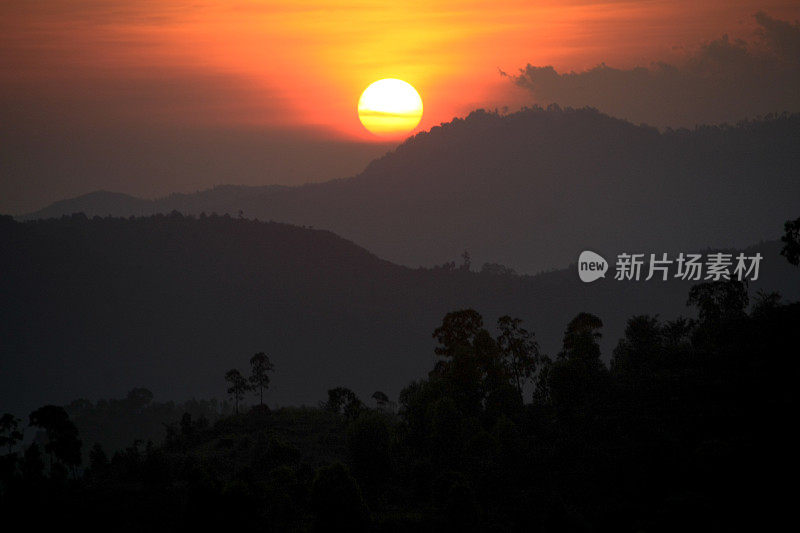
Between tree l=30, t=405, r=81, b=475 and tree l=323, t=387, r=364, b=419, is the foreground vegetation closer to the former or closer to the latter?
tree l=30, t=405, r=81, b=475

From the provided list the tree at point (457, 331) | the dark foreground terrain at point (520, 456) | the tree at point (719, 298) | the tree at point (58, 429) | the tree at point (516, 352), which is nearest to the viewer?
the dark foreground terrain at point (520, 456)

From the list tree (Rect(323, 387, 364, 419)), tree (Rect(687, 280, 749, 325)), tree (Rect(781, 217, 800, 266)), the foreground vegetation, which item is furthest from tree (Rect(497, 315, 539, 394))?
tree (Rect(781, 217, 800, 266))

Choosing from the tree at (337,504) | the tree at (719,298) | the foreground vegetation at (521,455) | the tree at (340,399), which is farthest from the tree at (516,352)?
the tree at (337,504)

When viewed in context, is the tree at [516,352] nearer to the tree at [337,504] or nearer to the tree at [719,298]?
the tree at [719,298]

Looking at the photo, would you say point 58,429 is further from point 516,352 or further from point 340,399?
point 516,352

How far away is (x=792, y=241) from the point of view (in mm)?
73062

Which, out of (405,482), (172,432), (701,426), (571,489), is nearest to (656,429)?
(701,426)

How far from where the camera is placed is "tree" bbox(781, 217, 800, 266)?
72.5 m

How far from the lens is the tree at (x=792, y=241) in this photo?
72500mm

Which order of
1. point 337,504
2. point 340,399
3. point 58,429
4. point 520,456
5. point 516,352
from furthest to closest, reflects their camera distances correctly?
point 340,399
point 516,352
point 58,429
point 520,456
point 337,504

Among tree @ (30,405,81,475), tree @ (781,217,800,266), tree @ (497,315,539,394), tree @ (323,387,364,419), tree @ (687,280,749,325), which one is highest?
tree @ (781,217,800,266)

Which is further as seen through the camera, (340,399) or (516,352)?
(340,399)

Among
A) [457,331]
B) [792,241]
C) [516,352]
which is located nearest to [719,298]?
[792,241]

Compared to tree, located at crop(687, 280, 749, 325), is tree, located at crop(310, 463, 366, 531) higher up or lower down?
lower down
